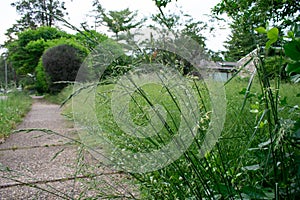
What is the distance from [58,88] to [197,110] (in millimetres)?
9597

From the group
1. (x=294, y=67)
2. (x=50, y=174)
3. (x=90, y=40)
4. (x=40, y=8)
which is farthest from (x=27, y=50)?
(x=294, y=67)

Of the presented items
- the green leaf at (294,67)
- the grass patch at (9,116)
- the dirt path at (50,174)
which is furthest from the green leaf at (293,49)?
the grass patch at (9,116)

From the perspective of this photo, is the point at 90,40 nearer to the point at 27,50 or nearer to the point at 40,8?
the point at 40,8

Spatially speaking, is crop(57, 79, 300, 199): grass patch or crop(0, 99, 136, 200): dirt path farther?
crop(0, 99, 136, 200): dirt path

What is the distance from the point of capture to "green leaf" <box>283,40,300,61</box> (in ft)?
1.77

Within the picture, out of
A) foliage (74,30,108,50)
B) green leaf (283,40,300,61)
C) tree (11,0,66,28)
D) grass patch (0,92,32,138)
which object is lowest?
grass patch (0,92,32,138)

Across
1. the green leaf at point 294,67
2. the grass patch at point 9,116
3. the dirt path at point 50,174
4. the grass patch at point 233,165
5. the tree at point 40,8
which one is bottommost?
the grass patch at point 9,116

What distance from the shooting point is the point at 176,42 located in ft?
2.32

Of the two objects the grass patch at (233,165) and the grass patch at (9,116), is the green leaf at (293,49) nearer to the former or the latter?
→ the grass patch at (233,165)

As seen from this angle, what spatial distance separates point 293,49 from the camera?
0.54 m

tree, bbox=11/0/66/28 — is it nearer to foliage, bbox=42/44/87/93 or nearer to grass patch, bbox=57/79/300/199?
grass patch, bbox=57/79/300/199

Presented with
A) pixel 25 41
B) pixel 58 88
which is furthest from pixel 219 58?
pixel 25 41

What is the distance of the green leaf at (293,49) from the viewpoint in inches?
21.2

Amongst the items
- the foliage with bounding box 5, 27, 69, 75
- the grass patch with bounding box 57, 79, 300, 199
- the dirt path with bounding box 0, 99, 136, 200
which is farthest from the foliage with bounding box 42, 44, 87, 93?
the grass patch with bounding box 57, 79, 300, 199
